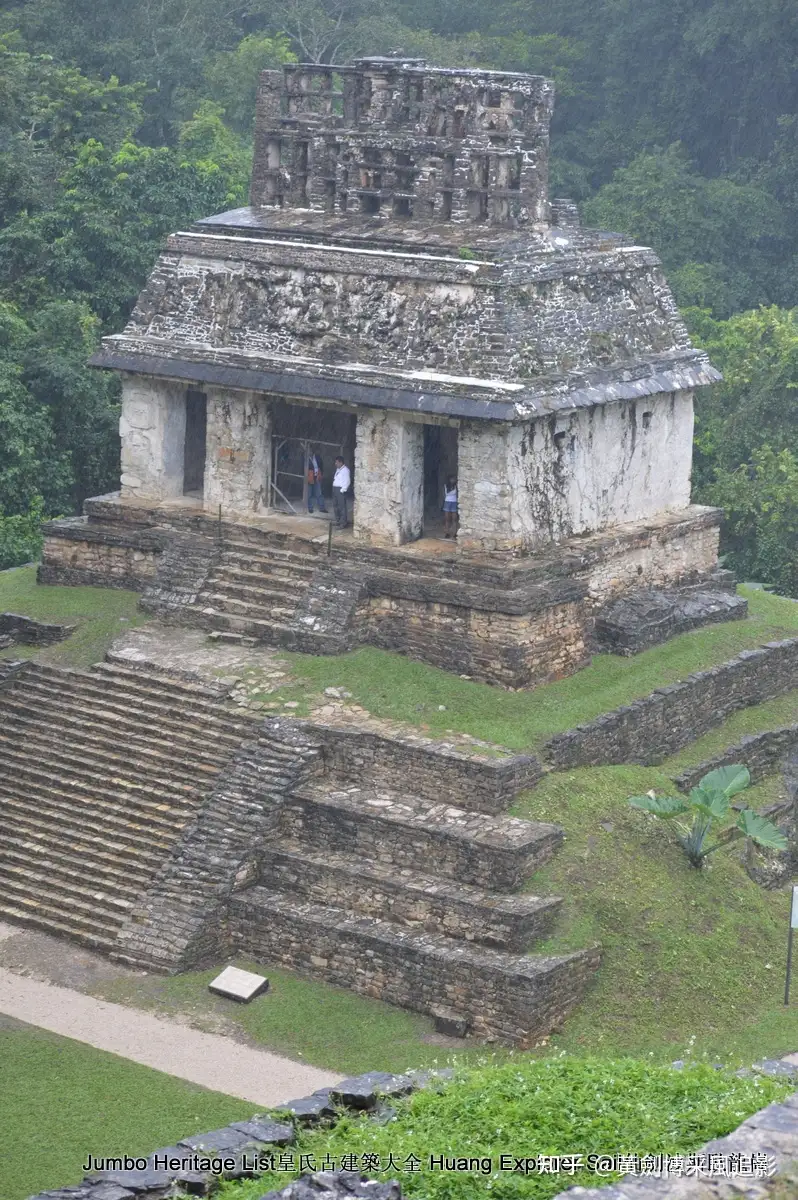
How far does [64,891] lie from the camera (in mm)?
18656

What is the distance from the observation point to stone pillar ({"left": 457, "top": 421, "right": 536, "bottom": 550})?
2039cm

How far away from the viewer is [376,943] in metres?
17.5

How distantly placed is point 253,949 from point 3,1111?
334 cm

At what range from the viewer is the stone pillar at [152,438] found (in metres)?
22.6

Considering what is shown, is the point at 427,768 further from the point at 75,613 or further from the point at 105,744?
the point at 75,613

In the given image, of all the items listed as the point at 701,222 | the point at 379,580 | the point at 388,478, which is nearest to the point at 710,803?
the point at 379,580

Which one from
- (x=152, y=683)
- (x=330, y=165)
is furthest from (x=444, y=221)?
(x=152, y=683)

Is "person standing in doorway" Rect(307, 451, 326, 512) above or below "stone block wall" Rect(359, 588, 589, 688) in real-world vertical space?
above

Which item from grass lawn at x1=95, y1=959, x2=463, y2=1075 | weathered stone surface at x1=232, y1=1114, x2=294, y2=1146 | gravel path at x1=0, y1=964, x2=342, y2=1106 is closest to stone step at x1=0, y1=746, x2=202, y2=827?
grass lawn at x1=95, y1=959, x2=463, y2=1075

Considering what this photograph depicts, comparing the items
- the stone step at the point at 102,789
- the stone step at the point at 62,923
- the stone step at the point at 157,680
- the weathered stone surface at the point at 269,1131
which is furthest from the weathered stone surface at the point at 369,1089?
the stone step at the point at 157,680

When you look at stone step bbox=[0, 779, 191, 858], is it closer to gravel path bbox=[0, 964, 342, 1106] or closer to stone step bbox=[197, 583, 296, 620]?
gravel path bbox=[0, 964, 342, 1106]

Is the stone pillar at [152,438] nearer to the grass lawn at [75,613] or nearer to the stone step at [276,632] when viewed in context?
the grass lawn at [75,613]

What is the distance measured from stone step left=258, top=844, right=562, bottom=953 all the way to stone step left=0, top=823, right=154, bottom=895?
1.05 meters

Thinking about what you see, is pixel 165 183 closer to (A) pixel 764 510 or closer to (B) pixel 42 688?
(A) pixel 764 510
